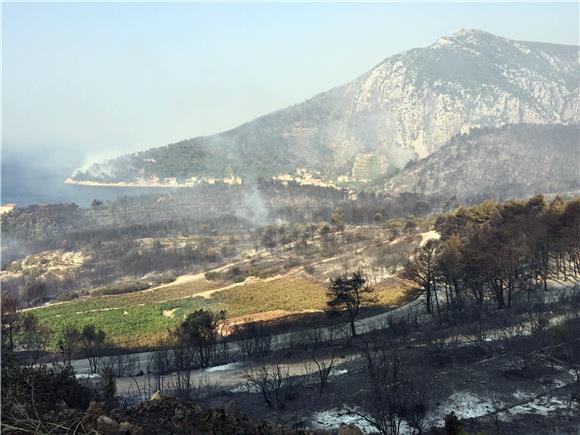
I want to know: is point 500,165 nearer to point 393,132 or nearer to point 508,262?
point 393,132

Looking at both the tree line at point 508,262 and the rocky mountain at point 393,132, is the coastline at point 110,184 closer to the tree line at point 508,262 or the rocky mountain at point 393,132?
the rocky mountain at point 393,132

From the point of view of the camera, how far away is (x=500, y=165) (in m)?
113

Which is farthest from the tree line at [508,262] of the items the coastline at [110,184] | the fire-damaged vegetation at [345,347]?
the coastline at [110,184]

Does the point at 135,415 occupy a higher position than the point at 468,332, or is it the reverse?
the point at 135,415

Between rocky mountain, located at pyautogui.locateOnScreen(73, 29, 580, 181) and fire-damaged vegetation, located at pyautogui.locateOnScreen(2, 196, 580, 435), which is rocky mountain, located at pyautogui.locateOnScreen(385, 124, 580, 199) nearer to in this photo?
rocky mountain, located at pyautogui.locateOnScreen(73, 29, 580, 181)

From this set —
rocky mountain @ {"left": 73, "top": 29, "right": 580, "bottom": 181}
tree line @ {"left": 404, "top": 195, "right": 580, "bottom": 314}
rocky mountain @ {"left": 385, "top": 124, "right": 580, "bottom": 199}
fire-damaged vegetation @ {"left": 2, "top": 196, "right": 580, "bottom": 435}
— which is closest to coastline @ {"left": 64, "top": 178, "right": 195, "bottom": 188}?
rocky mountain @ {"left": 73, "top": 29, "right": 580, "bottom": 181}

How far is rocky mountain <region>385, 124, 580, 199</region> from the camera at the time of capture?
104500 mm

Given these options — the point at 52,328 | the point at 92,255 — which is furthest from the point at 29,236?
the point at 52,328

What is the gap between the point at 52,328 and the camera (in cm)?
3669

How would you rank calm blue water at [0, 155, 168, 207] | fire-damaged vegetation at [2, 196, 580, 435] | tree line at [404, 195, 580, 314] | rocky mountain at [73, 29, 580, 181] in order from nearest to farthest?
fire-damaged vegetation at [2, 196, 580, 435] < tree line at [404, 195, 580, 314] < calm blue water at [0, 155, 168, 207] < rocky mountain at [73, 29, 580, 181]

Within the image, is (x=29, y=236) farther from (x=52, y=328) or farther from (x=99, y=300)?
(x=52, y=328)

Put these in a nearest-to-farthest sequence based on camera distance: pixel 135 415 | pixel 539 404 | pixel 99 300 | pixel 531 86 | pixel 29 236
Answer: pixel 135 415 < pixel 539 404 < pixel 99 300 < pixel 29 236 < pixel 531 86

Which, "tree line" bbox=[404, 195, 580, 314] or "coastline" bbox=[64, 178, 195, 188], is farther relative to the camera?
"coastline" bbox=[64, 178, 195, 188]

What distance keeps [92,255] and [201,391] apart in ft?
179
